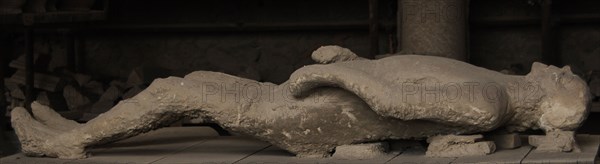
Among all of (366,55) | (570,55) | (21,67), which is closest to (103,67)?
(21,67)

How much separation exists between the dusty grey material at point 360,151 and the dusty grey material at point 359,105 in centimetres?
5

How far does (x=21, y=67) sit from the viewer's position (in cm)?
1059

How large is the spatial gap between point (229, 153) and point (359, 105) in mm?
977

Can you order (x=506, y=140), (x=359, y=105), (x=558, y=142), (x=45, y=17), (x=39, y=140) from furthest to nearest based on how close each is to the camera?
(x=45, y=17)
(x=39, y=140)
(x=506, y=140)
(x=359, y=105)
(x=558, y=142)

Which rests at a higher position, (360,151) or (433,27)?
(433,27)

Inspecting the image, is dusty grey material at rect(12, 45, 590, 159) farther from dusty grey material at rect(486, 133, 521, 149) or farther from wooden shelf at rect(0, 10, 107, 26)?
wooden shelf at rect(0, 10, 107, 26)

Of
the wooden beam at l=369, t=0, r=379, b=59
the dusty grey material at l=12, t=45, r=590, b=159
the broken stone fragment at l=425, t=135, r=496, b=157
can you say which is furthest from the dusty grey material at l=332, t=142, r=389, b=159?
the wooden beam at l=369, t=0, r=379, b=59

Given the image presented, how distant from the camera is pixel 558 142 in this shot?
6.21m

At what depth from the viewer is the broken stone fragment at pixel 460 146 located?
6.24m

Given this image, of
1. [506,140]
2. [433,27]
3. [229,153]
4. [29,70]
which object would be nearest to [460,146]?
[506,140]

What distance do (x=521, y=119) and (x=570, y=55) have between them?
3.92 metres

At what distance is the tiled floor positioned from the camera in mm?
6098

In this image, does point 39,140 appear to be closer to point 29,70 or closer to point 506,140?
point 506,140

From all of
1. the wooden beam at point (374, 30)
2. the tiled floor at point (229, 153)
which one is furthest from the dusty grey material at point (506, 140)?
the wooden beam at point (374, 30)
